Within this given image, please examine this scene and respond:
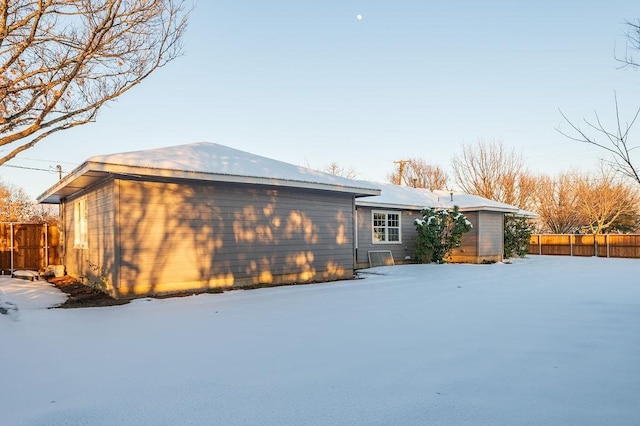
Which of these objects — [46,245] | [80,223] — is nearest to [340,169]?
[46,245]

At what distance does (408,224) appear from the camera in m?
17.1

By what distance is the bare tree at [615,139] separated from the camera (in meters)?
3.17

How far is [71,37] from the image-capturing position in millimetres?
7586

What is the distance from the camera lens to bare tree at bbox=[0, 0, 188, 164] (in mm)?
7145

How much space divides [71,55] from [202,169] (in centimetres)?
316

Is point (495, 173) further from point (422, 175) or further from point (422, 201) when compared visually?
point (422, 201)

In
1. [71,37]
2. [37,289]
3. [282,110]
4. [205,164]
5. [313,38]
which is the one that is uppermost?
[313,38]

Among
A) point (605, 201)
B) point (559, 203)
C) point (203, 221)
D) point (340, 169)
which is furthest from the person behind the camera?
point (340, 169)

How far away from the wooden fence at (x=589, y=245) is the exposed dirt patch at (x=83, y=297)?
967 inches

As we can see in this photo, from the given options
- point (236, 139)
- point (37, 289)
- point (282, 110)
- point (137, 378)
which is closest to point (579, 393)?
point (137, 378)

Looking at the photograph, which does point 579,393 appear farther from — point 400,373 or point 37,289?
point 37,289

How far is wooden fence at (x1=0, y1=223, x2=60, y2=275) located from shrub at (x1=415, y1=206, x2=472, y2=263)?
13.2 meters

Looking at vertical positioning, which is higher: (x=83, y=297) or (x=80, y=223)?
(x=80, y=223)

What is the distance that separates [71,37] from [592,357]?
936cm
